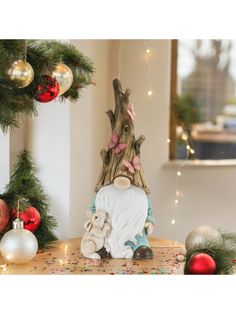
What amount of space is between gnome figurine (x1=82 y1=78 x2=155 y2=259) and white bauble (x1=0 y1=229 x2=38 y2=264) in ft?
0.59

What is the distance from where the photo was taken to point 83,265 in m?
1.40

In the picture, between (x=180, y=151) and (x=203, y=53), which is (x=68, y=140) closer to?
(x=180, y=151)

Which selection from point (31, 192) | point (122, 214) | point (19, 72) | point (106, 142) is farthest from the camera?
point (106, 142)

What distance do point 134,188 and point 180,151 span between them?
0.88 meters

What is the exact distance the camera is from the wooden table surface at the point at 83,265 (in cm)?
134

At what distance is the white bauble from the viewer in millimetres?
1351

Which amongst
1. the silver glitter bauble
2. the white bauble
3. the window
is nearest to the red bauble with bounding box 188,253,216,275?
the silver glitter bauble

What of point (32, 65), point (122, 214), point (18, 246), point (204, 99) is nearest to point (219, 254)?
point (122, 214)

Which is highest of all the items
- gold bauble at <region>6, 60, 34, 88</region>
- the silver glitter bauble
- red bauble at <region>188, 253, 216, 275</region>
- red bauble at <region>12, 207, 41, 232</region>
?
gold bauble at <region>6, 60, 34, 88</region>

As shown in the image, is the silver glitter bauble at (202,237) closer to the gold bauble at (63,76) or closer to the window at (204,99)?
the gold bauble at (63,76)

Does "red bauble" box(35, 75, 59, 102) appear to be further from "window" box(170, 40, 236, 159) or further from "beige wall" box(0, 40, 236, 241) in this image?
"window" box(170, 40, 236, 159)

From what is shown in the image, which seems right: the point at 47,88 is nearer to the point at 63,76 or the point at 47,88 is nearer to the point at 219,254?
the point at 63,76

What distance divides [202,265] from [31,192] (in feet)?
1.75
